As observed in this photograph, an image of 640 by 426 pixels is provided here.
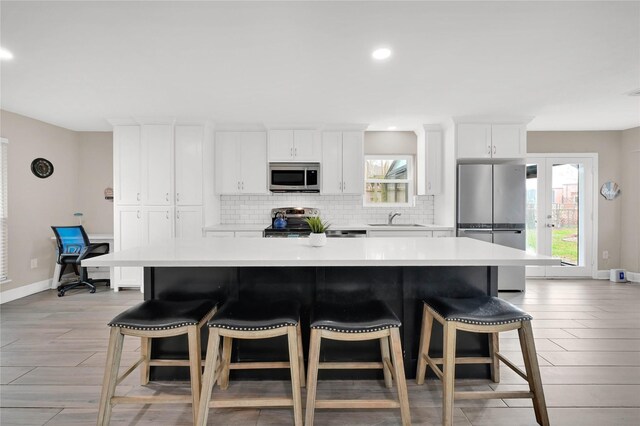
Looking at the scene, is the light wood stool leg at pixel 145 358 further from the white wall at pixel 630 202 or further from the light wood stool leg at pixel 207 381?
the white wall at pixel 630 202

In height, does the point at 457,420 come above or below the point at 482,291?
below

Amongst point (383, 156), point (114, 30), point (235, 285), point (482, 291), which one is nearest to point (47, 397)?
point (235, 285)

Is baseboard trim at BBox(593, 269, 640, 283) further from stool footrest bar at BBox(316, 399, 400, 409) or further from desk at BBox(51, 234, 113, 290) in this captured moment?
desk at BBox(51, 234, 113, 290)

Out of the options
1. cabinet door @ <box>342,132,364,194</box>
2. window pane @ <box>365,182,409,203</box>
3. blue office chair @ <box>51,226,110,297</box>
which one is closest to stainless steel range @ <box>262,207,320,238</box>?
cabinet door @ <box>342,132,364,194</box>

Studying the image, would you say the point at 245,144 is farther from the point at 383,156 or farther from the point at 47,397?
the point at 47,397

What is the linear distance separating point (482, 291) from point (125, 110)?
4.29 metres

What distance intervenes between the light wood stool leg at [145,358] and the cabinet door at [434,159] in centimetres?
411

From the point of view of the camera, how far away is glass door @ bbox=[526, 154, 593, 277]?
551cm

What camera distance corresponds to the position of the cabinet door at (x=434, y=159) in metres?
5.20

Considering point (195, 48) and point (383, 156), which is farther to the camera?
point (383, 156)

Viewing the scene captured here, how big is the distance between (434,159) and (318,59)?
2890 millimetres

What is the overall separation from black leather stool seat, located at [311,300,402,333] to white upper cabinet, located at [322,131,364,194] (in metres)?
3.34

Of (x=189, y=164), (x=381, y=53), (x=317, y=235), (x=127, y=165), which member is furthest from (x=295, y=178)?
(x=317, y=235)

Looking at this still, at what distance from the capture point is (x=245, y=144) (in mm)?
5180
